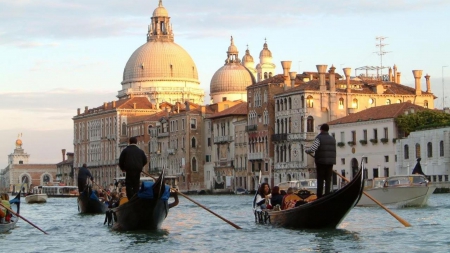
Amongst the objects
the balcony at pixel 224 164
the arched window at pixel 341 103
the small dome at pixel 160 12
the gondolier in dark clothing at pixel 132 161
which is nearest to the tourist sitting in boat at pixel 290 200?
the gondolier in dark clothing at pixel 132 161

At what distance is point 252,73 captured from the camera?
359ft

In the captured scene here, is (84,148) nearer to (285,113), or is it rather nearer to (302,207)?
(285,113)

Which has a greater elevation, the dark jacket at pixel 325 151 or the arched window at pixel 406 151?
the arched window at pixel 406 151

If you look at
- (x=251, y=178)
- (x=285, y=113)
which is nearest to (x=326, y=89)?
(x=285, y=113)

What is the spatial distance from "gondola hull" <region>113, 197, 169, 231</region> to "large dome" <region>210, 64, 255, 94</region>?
270 feet

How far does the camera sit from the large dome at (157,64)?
109688 mm

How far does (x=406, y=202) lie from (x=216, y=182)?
5067cm

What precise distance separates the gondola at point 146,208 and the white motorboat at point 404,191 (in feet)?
42.9

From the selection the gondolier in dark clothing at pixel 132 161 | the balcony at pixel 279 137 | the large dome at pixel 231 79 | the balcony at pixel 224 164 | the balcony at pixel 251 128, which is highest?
the large dome at pixel 231 79

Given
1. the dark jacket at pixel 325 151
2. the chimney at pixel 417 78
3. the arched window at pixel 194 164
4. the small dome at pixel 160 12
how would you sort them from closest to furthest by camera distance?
the dark jacket at pixel 325 151
the chimney at pixel 417 78
the arched window at pixel 194 164
the small dome at pixel 160 12

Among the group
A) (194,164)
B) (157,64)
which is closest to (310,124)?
(194,164)

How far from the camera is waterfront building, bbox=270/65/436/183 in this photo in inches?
2692

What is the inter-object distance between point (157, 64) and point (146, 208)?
89.4m

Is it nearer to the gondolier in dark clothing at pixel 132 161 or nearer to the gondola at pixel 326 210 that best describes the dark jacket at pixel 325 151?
the gondola at pixel 326 210
